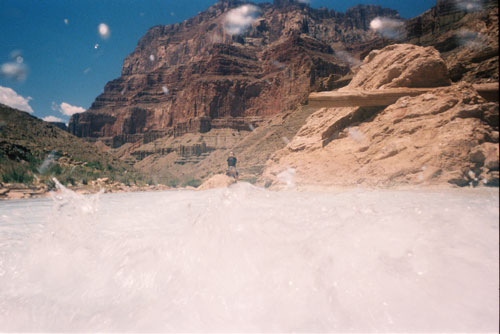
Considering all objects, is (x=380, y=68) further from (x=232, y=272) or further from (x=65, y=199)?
(x=65, y=199)

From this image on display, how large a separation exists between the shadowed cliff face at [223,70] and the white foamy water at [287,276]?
33.8 metres

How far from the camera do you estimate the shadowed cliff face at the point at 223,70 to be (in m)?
55.9

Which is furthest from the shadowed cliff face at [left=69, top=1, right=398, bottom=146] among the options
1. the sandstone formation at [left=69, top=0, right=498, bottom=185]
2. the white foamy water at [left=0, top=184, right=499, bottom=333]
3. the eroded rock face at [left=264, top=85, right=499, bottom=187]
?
the white foamy water at [left=0, top=184, right=499, bottom=333]

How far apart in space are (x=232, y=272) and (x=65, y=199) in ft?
7.78

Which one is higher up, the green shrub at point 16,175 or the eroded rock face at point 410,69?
the eroded rock face at point 410,69

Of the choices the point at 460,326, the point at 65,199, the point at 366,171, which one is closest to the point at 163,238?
the point at 65,199

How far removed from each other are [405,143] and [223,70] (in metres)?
67.0

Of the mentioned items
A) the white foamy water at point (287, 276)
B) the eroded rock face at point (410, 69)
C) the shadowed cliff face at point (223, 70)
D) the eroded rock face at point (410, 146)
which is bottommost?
the white foamy water at point (287, 276)

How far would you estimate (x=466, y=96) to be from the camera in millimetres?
3145

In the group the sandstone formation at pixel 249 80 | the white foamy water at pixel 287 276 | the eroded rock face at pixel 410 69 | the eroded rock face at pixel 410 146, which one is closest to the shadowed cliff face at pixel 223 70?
the sandstone formation at pixel 249 80

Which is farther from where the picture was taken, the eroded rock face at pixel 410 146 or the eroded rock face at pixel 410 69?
the eroded rock face at pixel 410 69

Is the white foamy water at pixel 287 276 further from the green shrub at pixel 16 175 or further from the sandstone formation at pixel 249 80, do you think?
the green shrub at pixel 16 175

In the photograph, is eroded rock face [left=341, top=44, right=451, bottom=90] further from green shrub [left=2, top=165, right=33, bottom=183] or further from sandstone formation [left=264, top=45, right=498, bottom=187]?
green shrub [left=2, top=165, right=33, bottom=183]

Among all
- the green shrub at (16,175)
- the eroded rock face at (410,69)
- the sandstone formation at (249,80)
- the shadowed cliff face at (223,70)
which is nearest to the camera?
the eroded rock face at (410,69)
